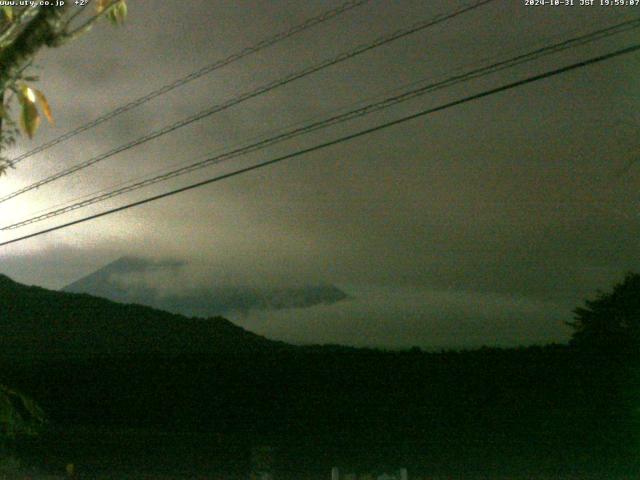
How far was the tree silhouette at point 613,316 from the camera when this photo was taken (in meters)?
13.7

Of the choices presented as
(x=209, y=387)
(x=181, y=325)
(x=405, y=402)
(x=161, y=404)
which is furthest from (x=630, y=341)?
(x=181, y=325)

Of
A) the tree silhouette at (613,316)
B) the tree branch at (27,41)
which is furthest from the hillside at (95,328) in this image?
the tree branch at (27,41)

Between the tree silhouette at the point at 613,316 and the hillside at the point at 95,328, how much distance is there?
848cm

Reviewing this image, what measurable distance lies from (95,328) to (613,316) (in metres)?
15.3

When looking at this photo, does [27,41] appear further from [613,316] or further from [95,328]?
[95,328]

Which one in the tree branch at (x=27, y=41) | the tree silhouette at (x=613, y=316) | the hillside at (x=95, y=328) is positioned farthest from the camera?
the hillside at (x=95, y=328)

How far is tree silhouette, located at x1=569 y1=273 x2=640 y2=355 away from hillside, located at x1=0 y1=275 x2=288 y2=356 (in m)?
8.48

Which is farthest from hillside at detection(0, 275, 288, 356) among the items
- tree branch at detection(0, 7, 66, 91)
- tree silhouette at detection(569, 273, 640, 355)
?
tree branch at detection(0, 7, 66, 91)

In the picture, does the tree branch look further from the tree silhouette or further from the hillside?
the hillside

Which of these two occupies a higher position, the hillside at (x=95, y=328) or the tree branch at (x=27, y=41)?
the hillside at (x=95, y=328)

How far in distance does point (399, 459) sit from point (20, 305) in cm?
1543

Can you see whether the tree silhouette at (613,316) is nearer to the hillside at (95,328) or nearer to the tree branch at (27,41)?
the hillside at (95,328)

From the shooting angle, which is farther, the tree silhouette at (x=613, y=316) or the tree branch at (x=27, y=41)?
the tree silhouette at (x=613, y=316)

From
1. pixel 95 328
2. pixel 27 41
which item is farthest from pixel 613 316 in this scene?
pixel 95 328
